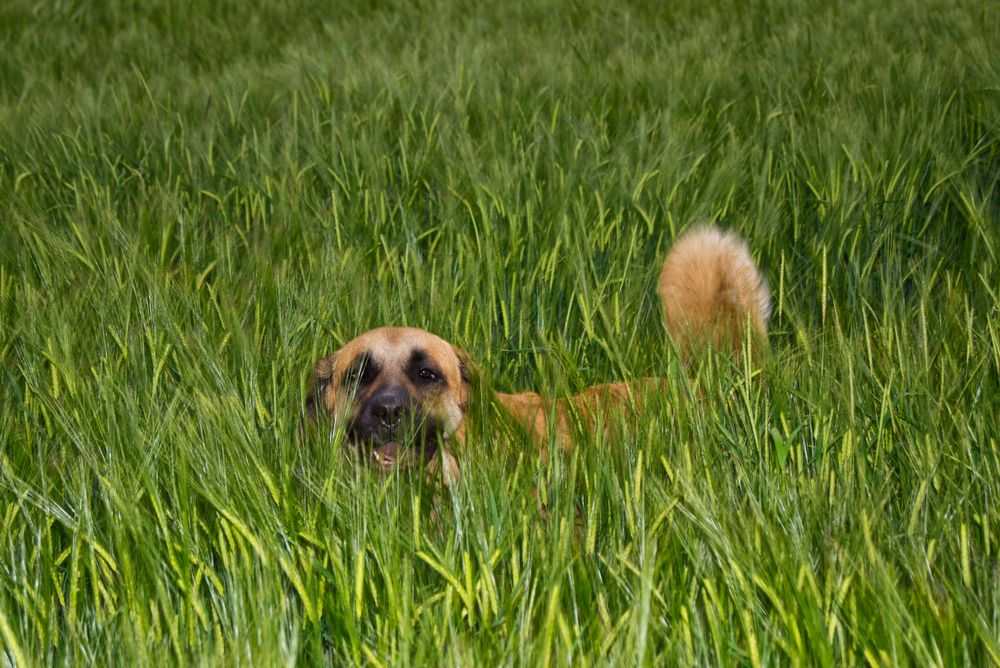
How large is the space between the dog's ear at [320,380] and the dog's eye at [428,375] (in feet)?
0.82

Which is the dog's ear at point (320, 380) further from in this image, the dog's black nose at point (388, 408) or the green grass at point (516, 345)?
the dog's black nose at point (388, 408)

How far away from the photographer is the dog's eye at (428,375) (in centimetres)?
309

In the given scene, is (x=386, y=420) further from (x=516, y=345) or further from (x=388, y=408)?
Result: (x=516, y=345)

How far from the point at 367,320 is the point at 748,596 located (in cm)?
167

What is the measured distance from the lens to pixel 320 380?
3010mm

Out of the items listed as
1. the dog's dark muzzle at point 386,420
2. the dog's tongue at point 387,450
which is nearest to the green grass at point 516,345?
Answer: the dog's dark muzzle at point 386,420

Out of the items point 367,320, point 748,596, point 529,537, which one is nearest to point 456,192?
point 367,320

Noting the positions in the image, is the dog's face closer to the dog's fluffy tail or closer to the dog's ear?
the dog's ear

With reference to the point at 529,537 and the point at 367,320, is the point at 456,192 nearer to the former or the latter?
the point at 367,320

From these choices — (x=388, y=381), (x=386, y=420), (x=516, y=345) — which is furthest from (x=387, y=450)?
(x=516, y=345)

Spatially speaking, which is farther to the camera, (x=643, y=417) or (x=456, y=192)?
(x=456, y=192)

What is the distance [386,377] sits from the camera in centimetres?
298

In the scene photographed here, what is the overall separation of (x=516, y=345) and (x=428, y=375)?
0.27 meters

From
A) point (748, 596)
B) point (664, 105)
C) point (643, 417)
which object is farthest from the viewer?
Answer: point (664, 105)
